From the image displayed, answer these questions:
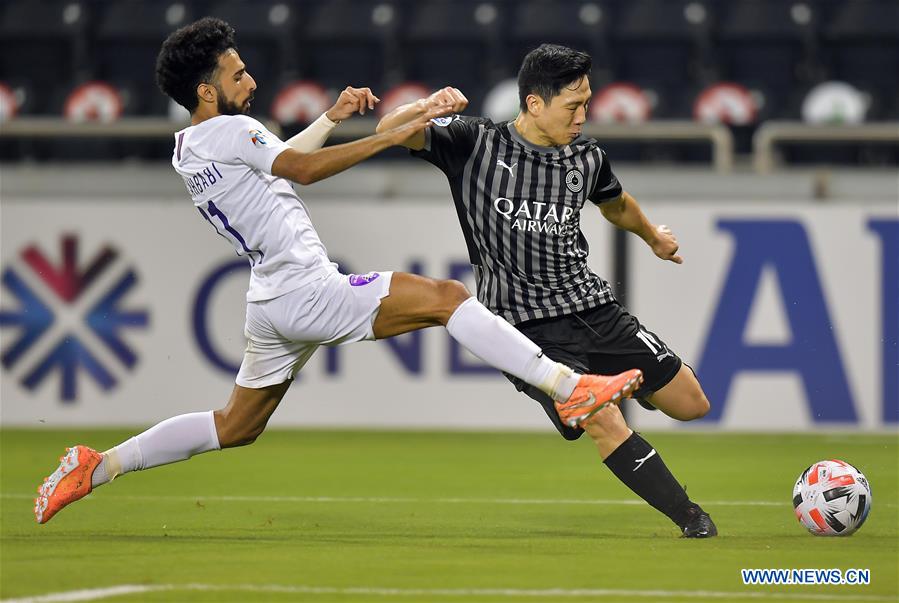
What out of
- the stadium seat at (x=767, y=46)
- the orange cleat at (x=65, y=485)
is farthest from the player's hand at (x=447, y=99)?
the stadium seat at (x=767, y=46)

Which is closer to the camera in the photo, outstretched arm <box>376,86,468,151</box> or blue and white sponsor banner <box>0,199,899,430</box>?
outstretched arm <box>376,86,468,151</box>

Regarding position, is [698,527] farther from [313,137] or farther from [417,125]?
[313,137]

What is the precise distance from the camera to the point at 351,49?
13.1 meters

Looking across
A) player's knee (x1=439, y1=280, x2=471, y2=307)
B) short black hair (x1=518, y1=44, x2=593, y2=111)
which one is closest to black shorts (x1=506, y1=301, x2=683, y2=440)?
player's knee (x1=439, y1=280, x2=471, y2=307)

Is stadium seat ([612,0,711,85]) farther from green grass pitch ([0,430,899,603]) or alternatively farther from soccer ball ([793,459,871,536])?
soccer ball ([793,459,871,536])

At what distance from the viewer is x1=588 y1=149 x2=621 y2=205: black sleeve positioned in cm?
607

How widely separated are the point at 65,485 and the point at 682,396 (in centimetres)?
234

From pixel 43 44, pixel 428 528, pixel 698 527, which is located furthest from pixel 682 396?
pixel 43 44

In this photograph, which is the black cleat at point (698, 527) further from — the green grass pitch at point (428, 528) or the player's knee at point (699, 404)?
the player's knee at point (699, 404)

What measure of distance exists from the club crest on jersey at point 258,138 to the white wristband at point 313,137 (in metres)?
0.10

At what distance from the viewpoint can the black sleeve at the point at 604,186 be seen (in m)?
6.07

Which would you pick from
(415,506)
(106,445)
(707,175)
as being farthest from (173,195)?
(415,506)

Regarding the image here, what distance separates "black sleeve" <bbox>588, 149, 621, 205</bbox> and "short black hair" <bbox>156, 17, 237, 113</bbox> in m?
1.50

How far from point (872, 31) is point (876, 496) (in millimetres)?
6598
